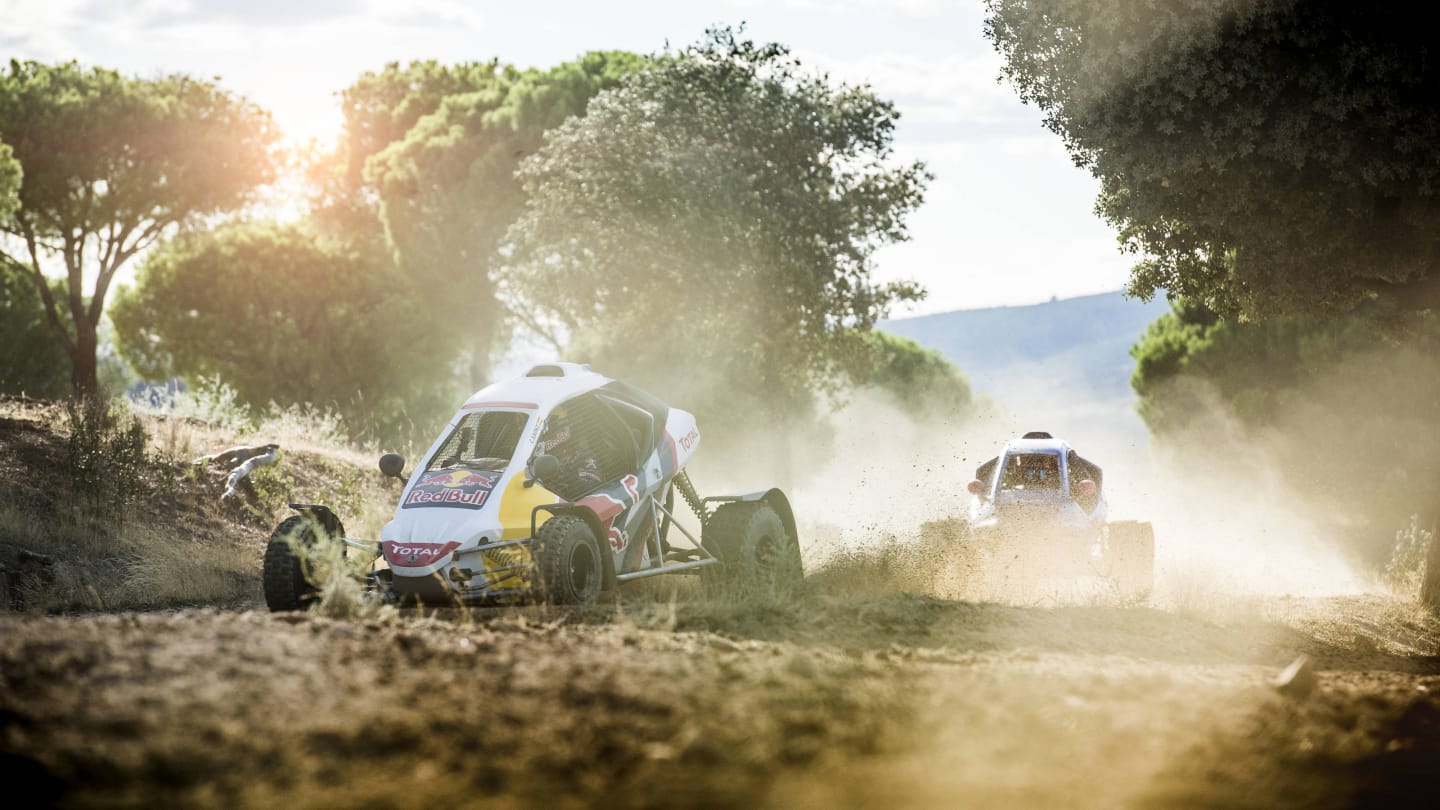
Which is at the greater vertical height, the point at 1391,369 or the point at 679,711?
the point at 1391,369

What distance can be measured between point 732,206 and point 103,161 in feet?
65.8

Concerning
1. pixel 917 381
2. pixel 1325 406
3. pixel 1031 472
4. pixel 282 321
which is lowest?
pixel 1031 472

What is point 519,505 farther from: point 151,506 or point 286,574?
point 151,506

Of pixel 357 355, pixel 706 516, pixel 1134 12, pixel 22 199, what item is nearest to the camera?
pixel 706 516

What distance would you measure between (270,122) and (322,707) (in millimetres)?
36921

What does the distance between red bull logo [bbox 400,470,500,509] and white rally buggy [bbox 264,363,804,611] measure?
12mm

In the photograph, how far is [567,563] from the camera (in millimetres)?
9492

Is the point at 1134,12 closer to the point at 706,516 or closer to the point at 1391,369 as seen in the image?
the point at 706,516

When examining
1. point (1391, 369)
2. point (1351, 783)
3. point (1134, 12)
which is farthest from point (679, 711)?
point (1391, 369)

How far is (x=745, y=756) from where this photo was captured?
193 inches

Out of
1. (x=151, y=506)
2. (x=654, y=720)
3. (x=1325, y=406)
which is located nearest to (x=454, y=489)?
(x=654, y=720)

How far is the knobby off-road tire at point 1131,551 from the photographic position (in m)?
17.0

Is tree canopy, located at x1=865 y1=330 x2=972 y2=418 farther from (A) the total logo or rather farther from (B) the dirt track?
(B) the dirt track

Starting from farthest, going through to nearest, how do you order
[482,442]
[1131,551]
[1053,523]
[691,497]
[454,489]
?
1. [1131,551]
2. [1053,523]
3. [691,497]
4. [482,442]
5. [454,489]
